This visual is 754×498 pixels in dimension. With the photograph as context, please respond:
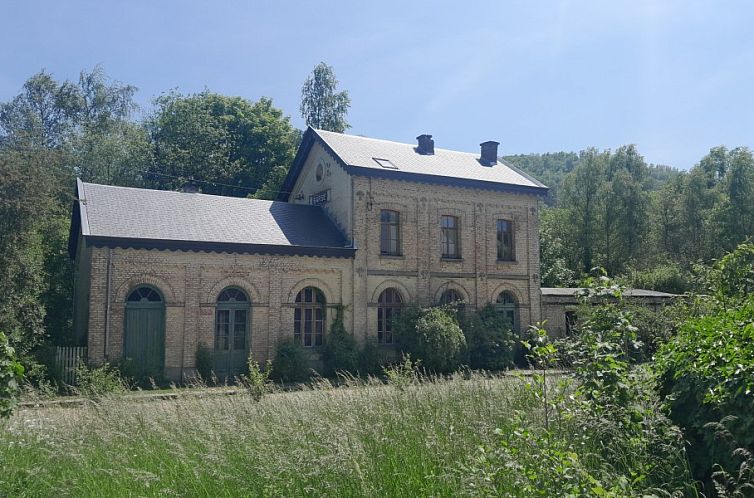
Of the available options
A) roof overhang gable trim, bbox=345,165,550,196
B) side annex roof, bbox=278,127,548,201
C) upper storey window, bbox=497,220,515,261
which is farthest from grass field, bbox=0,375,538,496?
upper storey window, bbox=497,220,515,261

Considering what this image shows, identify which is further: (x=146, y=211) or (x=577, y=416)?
(x=146, y=211)

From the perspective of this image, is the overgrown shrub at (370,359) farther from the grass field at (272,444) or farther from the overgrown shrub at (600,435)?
the overgrown shrub at (600,435)

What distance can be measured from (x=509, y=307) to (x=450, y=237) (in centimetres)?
400

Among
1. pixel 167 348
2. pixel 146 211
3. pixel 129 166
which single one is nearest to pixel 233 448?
pixel 167 348

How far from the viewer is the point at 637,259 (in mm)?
42031

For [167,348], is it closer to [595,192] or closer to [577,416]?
[577,416]

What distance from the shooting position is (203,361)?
1853 cm

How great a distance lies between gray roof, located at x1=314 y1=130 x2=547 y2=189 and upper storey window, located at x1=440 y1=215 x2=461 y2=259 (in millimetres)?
1766

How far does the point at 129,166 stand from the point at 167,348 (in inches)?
915

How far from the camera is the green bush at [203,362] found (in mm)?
18469

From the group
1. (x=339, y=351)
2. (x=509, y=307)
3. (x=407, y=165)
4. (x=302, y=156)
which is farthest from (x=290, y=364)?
(x=509, y=307)

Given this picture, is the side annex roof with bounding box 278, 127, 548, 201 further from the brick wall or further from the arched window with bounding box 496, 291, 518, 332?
the arched window with bounding box 496, 291, 518, 332

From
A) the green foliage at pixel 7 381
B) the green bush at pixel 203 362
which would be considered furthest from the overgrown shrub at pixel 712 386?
the green bush at pixel 203 362

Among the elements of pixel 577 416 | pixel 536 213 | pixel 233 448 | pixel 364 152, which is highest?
pixel 364 152
